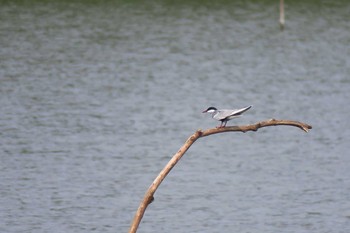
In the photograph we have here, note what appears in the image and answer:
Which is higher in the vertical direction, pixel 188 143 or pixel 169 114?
pixel 188 143

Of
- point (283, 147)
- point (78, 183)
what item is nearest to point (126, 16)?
point (283, 147)

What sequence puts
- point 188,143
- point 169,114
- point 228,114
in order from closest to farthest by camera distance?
point 188,143 → point 228,114 → point 169,114

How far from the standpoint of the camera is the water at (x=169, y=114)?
16.8 metres

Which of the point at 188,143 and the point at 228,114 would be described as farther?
the point at 228,114

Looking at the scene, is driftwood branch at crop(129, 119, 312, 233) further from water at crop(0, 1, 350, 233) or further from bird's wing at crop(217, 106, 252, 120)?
water at crop(0, 1, 350, 233)

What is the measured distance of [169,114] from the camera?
24266mm

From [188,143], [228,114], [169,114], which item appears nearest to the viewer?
[188,143]

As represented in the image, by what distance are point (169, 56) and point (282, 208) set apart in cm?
1475

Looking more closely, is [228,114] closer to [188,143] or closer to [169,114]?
[188,143]

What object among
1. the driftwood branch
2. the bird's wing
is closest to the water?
the bird's wing

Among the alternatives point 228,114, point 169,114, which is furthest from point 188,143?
point 169,114

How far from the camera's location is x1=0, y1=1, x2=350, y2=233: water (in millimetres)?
16797

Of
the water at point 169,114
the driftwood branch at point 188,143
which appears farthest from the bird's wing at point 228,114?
the water at point 169,114

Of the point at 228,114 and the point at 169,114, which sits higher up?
the point at 228,114
